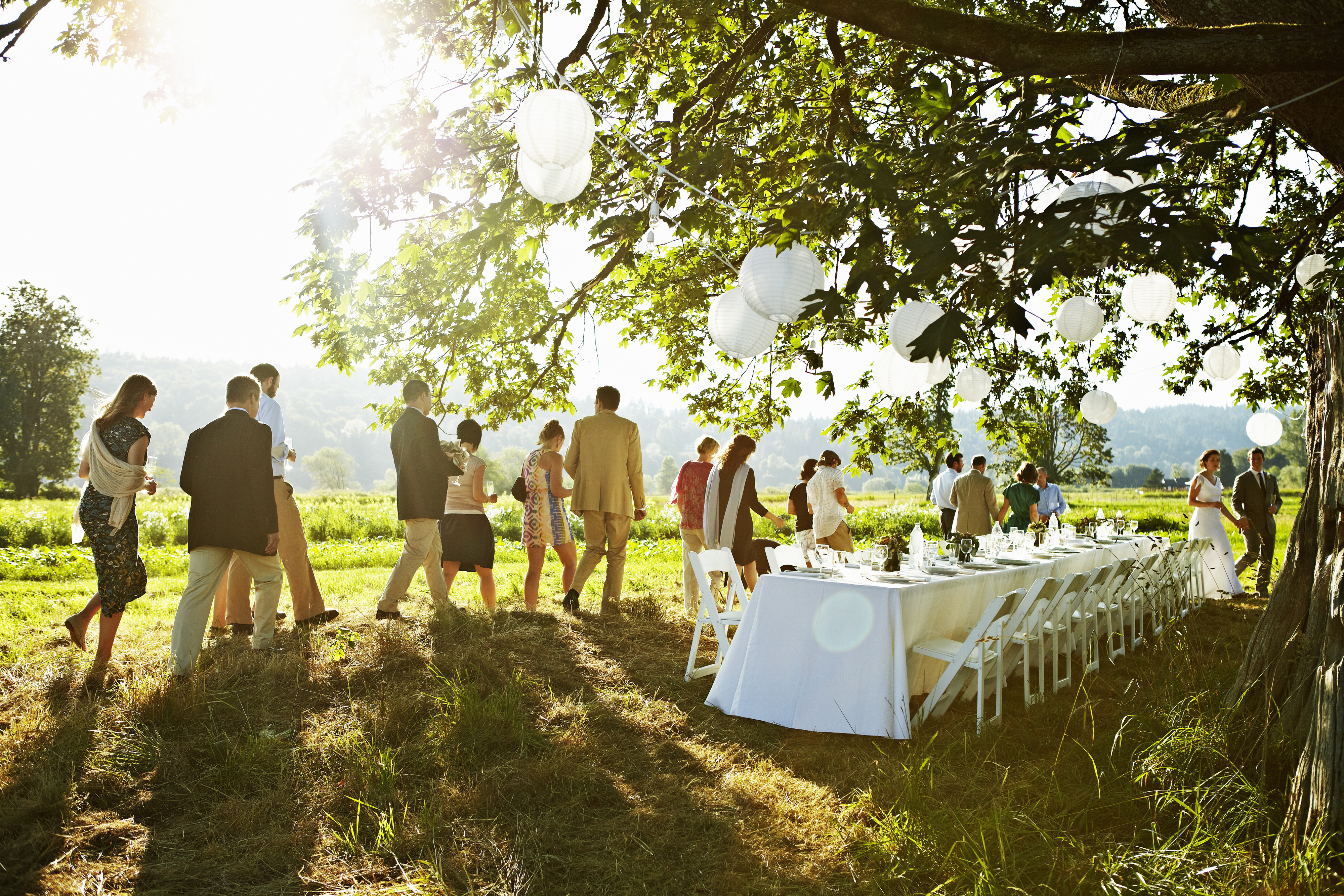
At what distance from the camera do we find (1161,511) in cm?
2945

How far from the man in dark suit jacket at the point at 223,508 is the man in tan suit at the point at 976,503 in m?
7.41

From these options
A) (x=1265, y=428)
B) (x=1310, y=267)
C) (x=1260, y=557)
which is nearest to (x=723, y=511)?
(x=1310, y=267)

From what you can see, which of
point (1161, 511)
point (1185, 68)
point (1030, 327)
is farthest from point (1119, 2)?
point (1161, 511)

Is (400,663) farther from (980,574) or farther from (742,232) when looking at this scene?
(742,232)

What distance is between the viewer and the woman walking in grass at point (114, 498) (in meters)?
4.56

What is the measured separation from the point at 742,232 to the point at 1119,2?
3608 mm

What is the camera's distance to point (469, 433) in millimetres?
6652

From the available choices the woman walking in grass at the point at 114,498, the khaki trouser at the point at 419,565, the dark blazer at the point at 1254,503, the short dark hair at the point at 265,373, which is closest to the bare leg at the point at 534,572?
the khaki trouser at the point at 419,565

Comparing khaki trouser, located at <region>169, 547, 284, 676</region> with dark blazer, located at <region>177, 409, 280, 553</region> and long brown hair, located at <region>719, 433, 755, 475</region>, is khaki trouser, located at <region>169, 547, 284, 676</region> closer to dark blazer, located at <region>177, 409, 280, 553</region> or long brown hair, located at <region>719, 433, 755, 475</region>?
dark blazer, located at <region>177, 409, 280, 553</region>

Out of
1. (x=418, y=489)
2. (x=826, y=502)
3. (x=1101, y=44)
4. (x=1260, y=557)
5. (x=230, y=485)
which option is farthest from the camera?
(x=1260, y=557)

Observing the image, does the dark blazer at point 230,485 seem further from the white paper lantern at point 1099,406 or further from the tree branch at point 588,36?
the white paper lantern at point 1099,406

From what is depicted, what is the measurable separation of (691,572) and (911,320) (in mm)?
4063

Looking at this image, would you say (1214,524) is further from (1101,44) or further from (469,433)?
(469,433)

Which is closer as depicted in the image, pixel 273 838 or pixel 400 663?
pixel 273 838
